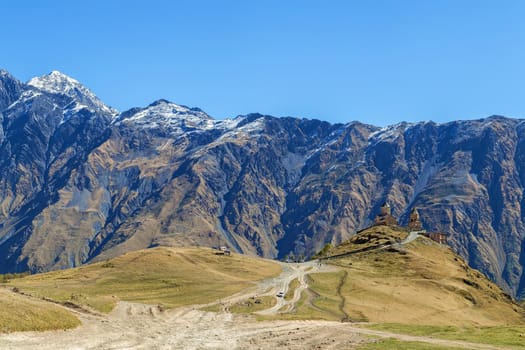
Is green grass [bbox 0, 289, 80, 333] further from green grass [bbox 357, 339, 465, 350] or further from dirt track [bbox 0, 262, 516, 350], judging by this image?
green grass [bbox 357, 339, 465, 350]

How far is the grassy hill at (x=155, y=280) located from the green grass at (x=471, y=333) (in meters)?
36.4

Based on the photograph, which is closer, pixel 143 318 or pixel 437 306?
→ pixel 143 318

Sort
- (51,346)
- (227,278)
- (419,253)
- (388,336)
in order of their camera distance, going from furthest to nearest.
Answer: (419,253)
(227,278)
(388,336)
(51,346)

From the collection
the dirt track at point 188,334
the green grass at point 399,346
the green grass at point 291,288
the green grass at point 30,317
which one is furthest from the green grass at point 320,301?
the green grass at point 30,317

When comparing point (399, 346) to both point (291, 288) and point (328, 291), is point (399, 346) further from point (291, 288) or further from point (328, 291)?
point (328, 291)

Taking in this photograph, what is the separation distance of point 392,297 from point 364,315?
2486 cm

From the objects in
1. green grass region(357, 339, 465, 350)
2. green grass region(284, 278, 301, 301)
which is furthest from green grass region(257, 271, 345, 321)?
green grass region(357, 339, 465, 350)

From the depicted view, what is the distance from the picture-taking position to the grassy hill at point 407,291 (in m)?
105

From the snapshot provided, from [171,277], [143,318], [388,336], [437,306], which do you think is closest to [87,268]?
[171,277]

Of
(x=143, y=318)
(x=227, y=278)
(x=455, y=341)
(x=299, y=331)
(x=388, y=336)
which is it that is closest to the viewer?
(x=455, y=341)

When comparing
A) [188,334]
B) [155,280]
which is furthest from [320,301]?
[188,334]

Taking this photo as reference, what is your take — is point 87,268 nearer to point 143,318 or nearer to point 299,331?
point 143,318

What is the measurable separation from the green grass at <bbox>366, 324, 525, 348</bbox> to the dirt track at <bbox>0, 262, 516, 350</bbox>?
287 centimetres

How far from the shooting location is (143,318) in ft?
234
